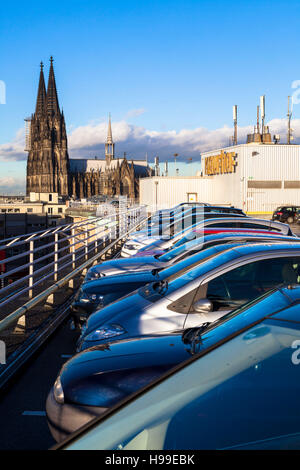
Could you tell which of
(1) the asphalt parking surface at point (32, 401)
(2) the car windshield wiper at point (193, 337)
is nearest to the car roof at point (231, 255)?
(2) the car windshield wiper at point (193, 337)

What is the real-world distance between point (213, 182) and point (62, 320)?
46414mm

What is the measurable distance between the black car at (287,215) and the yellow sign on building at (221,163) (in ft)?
48.2

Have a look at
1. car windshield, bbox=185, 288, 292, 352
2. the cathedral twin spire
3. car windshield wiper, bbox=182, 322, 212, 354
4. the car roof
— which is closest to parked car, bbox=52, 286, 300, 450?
car windshield, bbox=185, 288, 292, 352

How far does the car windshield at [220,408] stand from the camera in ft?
6.97

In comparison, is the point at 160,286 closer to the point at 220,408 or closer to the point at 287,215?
the point at 220,408

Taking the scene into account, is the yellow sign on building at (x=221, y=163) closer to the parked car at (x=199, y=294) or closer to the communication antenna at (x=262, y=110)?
the communication antenna at (x=262, y=110)

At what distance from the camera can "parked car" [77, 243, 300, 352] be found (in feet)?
16.3

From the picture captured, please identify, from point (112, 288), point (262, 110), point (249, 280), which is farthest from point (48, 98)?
point (249, 280)

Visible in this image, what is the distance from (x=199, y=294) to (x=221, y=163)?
1818 inches

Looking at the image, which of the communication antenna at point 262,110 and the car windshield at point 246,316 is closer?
the car windshield at point 246,316

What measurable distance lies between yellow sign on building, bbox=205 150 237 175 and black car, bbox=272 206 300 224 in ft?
48.2

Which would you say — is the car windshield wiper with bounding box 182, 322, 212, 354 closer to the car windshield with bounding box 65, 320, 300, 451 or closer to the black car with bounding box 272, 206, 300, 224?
the car windshield with bounding box 65, 320, 300, 451

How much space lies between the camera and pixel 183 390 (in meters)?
2.39

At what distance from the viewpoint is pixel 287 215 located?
33.6m
